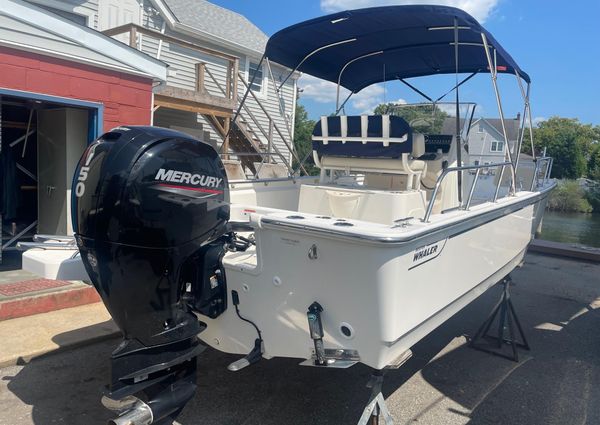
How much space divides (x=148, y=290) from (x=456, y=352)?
10.6 ft

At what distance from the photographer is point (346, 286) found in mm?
2494

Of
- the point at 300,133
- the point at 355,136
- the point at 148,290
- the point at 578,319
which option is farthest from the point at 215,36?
the point at 300,133

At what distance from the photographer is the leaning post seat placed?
153 inches

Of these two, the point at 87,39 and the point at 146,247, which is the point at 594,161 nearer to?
the point at 87,39

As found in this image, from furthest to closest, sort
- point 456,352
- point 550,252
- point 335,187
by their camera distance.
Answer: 1. point 550,252
2. point 456,352
3. point 335,187

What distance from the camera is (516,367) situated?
14.1ft

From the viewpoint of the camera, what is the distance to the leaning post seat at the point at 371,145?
388 centimetres

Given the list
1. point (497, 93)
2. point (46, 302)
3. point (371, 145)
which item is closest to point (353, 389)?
point (371, 145)

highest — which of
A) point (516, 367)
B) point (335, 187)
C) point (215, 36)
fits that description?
point (215, 36)

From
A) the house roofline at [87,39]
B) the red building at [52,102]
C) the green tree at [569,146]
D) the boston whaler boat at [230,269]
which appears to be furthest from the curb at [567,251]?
the green tree at [569,146]

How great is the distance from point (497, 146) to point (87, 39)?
15.6 ft

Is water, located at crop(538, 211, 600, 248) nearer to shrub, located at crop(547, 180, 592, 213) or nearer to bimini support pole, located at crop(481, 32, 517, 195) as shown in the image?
shrub, located at crop(547, 180, 592, 213)

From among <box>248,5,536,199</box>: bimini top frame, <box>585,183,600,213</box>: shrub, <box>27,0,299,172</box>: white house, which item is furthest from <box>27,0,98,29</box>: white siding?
<box>585,183,600,213</box>: shrub

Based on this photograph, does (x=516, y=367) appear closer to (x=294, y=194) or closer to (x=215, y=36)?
(x=294, y=194)
